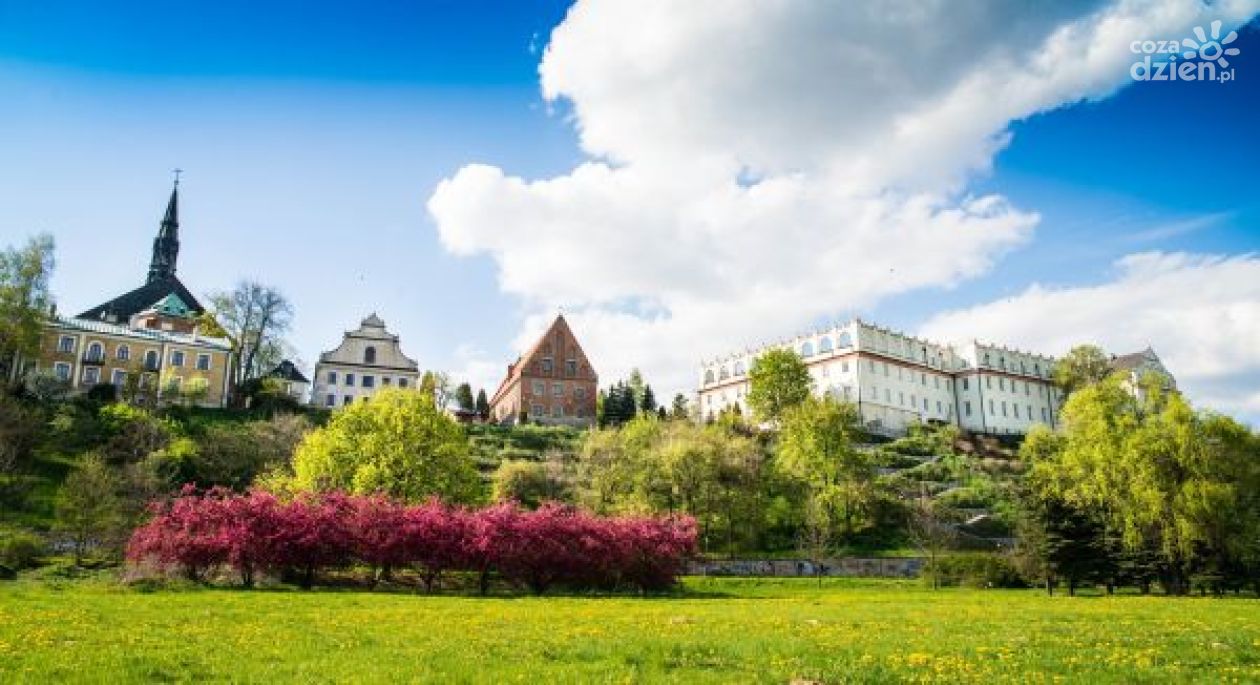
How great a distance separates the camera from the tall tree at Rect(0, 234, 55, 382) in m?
60.4

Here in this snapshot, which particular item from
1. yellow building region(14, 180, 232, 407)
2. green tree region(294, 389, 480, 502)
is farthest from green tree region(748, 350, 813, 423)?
yellow building region(14, 180, 232, 407)

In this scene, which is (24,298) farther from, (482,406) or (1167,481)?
(1167,481)

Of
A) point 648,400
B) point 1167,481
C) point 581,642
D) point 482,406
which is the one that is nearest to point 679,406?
point 648,400

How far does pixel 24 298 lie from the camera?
62.2m

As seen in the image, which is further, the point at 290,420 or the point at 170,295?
the point at 170,295

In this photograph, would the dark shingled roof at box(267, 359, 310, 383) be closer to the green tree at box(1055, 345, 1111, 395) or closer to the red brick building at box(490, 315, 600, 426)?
the red brick building at box(490, 315, 600, 426)

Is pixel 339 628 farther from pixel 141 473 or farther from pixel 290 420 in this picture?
pixel 290 420

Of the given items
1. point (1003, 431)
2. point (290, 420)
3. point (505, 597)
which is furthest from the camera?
point (1003, 431)

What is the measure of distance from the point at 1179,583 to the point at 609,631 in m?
34.2

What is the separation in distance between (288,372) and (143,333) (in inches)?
663

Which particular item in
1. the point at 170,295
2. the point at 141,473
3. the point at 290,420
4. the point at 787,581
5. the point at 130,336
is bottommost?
the point at 787,581

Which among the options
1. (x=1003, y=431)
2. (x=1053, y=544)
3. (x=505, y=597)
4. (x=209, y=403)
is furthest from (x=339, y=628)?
(x=1003, y=431)

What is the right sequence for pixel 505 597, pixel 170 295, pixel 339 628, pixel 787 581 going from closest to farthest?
pixel 339 628
pixel 505 597
pixel 787 581
pixel 170 295

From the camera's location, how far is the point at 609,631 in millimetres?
16125
